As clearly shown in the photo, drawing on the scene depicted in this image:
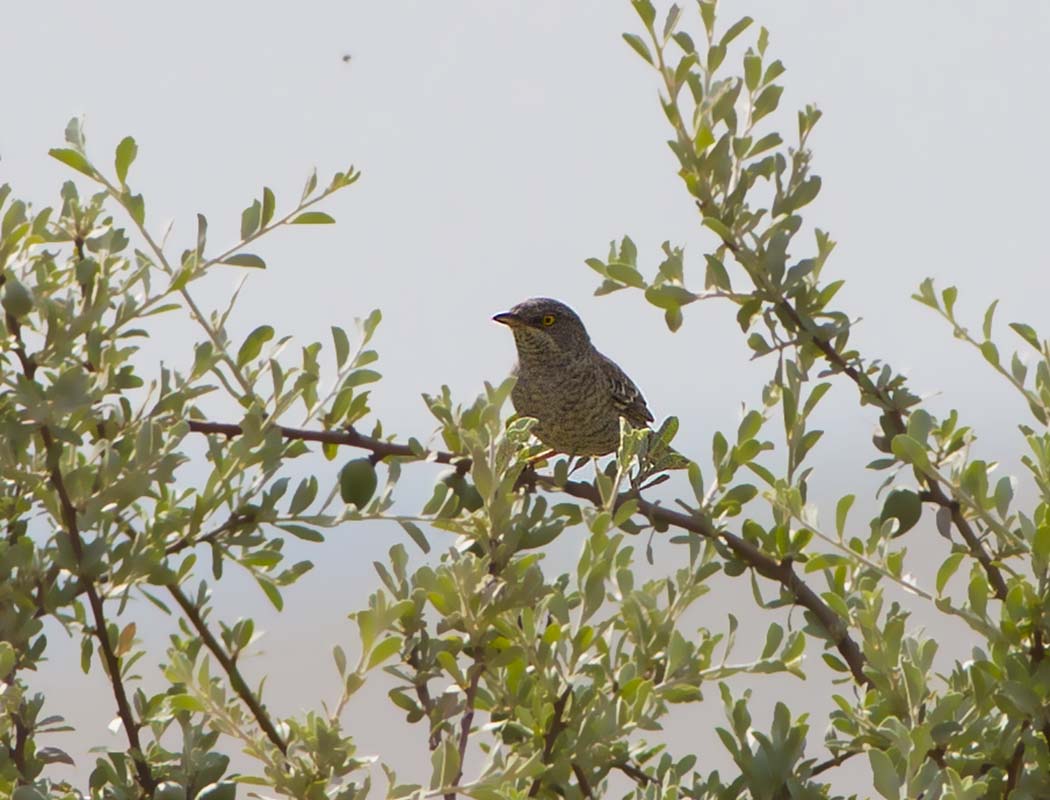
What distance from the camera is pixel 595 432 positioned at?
666 cm

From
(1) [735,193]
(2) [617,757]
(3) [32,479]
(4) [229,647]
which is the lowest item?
(2) [617,757]

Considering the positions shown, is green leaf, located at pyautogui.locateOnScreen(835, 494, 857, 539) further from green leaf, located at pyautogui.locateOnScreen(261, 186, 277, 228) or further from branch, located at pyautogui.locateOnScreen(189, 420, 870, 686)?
green leaf, located at pyautogui.locateOnScreen(261, 186, 277, 228)

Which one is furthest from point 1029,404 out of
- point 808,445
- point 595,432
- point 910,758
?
point 595,432

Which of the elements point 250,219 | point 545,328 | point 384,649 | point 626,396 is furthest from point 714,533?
point 626,396

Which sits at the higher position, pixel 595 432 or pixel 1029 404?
pixel 595 432

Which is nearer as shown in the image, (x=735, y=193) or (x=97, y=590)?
(x=97, y=590)

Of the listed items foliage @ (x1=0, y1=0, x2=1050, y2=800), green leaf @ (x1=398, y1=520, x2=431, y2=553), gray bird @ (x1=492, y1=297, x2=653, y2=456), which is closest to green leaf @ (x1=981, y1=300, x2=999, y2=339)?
foliage @ (x1=0, y1=0, x2=1050, y2=800)

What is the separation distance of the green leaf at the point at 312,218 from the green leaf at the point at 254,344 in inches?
8.5

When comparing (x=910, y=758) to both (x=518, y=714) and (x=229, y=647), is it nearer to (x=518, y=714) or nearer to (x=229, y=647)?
(x=518, y=714)

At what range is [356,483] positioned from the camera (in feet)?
8.84

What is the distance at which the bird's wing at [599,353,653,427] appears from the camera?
7066 millimetres

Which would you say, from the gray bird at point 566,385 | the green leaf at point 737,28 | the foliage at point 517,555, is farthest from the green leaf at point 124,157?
the gray bird at point 566,385

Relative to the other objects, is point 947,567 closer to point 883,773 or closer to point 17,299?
point 883,773

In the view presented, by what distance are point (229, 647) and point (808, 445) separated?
113cm
